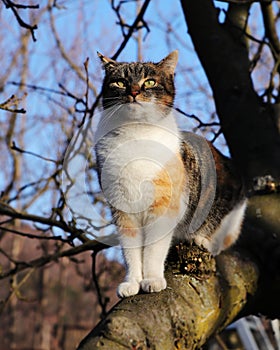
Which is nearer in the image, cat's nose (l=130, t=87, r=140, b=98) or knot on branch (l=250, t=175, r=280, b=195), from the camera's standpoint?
cat's nose (l=130, t=87, r=140, b=98)

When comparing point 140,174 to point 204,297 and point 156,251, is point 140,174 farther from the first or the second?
point 204,297

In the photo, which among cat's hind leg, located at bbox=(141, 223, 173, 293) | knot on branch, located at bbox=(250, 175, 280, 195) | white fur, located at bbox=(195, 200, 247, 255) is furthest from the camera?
knot on branch, located at bbox=(250, 175, 280, 195)

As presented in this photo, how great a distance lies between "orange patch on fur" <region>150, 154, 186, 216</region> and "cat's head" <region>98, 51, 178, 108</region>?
257 millimetres

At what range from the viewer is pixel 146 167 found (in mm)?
1867

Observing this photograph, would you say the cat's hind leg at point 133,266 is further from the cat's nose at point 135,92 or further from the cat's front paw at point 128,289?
the cat's nose at point 135,92

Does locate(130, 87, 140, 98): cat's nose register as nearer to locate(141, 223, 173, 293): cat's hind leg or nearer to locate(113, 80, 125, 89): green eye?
locate(113, 80, 125, 89): green eye

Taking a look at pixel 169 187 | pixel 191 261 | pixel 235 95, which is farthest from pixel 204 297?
pixel 235 95

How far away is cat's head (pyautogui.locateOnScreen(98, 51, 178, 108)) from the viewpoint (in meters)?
1.93

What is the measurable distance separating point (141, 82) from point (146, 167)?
33cm

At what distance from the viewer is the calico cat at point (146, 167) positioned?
186 centimetres

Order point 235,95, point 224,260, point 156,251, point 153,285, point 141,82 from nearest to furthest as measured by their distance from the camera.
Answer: point 153,285, point 156,251, point 141,82, point 224,260, point 235,95

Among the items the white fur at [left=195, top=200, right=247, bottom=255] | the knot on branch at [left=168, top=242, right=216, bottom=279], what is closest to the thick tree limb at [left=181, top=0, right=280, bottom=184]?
the white fur at [left=195, top=200, right=247, bottom=255]

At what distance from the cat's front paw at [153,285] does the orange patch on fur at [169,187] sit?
0.78 ft

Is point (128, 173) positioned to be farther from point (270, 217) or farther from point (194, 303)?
point (270, 217)
